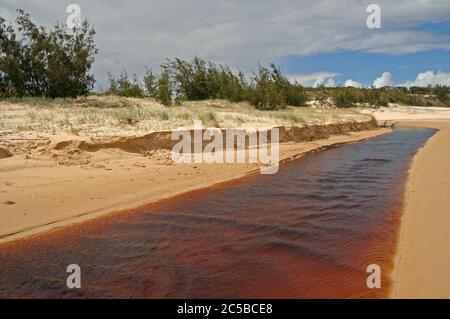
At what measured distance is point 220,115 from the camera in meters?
16.7

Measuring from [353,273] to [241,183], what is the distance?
5046 mm

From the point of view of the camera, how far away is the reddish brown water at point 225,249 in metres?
4.34

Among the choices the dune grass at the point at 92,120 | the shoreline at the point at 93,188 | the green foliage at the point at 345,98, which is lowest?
the shoreline at the point at 93,188

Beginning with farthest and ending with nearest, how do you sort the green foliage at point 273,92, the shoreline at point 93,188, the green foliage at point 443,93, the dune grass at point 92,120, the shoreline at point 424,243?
the green foliage at point 443,93 → the green foliage at point 273,92 → the dune grass at point 92,120 → the shoreline at point 93,188 → the shoreline at point 424,243

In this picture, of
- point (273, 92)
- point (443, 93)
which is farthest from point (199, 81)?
point (443, 93)

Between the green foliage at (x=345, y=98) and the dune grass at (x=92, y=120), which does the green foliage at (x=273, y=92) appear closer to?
the dune grass at (x=92, y=120)

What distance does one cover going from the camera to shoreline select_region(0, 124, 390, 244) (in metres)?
6.29

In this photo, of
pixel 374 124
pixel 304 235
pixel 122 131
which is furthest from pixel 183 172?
pixel 374 124

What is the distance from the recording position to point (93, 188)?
7902 mm

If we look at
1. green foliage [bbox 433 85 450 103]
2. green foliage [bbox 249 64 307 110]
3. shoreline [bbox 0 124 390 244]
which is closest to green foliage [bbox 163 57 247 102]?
green foliage [bbox 249 64 307 110]

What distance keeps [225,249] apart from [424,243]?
2319mm

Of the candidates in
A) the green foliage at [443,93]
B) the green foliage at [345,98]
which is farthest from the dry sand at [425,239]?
the green foliage at [443,93]

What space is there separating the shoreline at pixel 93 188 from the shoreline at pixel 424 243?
154 inches

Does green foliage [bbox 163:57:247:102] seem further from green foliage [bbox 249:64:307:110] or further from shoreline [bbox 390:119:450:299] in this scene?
shoreline [bbox 390:119:450:299]
